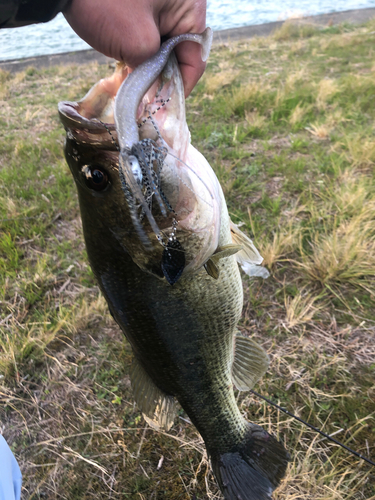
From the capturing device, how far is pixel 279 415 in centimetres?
198

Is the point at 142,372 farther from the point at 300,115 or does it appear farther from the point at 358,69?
the point at 358,69

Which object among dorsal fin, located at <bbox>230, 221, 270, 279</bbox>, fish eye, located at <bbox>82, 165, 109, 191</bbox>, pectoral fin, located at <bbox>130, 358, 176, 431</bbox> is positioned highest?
fish eye, located at <bbox>82, 165, 109, 191</bbox>

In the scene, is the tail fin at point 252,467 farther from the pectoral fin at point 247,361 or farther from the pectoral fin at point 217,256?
the pectoral fin at point 217,256

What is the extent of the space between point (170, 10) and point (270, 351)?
6.93 ft

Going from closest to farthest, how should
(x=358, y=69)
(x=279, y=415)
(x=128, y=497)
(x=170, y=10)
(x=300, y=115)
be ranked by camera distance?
1. (x=170, y=10)
2. (x=128, y=497)
3. (x=279, y=415)
4. (x=300, y=115)
5. (x=358, y=69)

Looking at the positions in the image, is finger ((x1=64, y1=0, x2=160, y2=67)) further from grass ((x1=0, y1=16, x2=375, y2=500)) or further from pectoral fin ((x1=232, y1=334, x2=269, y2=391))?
grass ((x1=0, y1=16, x2=375, y2=500))

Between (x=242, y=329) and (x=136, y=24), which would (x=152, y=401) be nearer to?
(x=242, y=329)

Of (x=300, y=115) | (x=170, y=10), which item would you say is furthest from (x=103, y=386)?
(x=300, y=115)

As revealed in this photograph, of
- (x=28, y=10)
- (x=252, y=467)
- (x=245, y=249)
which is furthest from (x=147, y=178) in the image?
(x=252, y=467)

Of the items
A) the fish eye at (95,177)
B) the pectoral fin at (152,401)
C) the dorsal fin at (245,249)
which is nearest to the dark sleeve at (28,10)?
the fish eye at (95,177)

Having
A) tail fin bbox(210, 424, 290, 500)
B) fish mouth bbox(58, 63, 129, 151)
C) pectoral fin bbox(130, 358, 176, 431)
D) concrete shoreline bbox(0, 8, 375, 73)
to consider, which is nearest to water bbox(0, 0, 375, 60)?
concrete shoreline bbox(0, 8, 375, 73)

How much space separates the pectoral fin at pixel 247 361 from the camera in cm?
180

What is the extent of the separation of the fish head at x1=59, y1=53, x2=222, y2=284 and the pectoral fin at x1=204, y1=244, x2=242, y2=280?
0.10ft

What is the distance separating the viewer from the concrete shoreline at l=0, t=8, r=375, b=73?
12.6 meters
